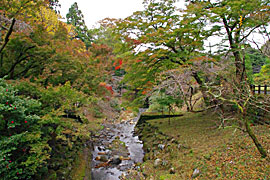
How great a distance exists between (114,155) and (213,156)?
16.4 ft

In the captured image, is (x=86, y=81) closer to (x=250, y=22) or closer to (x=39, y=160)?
(x=39, y=160)

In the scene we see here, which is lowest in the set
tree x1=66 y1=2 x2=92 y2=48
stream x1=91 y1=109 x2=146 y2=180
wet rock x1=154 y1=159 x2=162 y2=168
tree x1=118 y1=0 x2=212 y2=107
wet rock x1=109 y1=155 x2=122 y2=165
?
stream x1=91 y1=109 x2=146 y2=180

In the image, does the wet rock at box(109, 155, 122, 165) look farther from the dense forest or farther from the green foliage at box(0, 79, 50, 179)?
the green foliage at box(0, 79, 50, 179)

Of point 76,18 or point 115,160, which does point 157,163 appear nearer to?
point 115,160

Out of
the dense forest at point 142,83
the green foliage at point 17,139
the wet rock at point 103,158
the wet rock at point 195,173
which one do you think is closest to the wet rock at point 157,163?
the dense forest at point 142,83

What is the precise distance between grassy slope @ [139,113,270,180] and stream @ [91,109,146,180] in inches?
47.0

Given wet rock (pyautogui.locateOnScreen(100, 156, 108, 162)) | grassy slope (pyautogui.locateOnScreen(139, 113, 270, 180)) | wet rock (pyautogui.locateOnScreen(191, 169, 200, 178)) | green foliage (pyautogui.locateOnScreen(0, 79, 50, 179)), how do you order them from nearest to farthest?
1. green foliage (pyautogui.locateOnScreen(0, 79, 50, 179))
2. grassy slope (pyautogui.locateOnScreen(139, 113, 270, 180))
3. wet rock (pyautogui.locateOnScreen(191, 169, 200, 178))
4. wet rock (pyautogui.locateOnScreen(100, 156, 108, 162))

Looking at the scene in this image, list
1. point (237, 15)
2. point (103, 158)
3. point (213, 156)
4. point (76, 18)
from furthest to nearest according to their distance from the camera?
point (76, 18) → point (103, 158) → point (237, 15) → point (213, 156)

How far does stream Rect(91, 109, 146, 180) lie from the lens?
22.2 feet

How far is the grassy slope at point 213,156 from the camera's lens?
4.01 meters

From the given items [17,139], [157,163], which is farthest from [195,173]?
[17,139]

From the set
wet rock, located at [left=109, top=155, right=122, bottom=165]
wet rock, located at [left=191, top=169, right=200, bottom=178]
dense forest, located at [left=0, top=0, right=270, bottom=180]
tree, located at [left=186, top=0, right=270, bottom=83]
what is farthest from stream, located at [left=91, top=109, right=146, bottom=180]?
tree, located at [left=186, top=0, right=270, bottom=83]

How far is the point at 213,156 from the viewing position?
4.92 meters

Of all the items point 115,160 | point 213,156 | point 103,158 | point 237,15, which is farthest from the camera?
point 103,158
